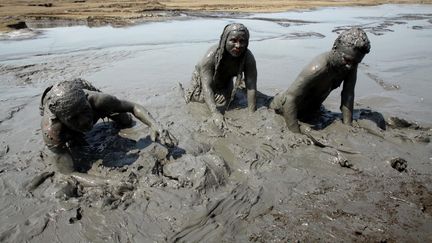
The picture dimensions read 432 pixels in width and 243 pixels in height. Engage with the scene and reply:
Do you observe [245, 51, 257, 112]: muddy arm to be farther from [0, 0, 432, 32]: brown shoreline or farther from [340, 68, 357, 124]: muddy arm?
[0, 0, 432, 32]: brown shoreline

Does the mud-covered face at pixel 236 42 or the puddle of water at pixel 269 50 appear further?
the puddle of water at pixel 269 50

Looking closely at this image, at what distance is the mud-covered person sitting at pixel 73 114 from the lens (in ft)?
10.0

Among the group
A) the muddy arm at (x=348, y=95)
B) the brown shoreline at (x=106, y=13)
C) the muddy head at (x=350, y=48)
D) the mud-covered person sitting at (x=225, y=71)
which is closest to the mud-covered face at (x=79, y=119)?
the mud-covered person sitting at (x=225, y=71)

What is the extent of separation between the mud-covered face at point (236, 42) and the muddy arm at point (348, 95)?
1.28 m

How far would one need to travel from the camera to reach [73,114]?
10.1 ft

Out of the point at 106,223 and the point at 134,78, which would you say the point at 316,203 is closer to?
the point at 106,223

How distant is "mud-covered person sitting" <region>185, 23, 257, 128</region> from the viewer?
4.43 meters

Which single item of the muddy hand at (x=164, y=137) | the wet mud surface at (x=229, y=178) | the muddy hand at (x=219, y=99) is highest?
the muddy hand at (x=164, y=137)

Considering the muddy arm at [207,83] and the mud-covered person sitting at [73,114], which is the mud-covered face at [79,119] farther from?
the muddy arm at [207,83]

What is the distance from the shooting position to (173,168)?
3529 millimetres

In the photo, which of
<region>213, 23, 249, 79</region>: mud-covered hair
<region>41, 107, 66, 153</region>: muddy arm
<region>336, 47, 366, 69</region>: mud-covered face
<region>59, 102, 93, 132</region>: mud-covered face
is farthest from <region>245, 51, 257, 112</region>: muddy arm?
<region>41, 107, 66, 153</region>: muddy arm

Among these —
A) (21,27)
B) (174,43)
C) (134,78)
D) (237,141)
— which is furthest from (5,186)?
(21,27)

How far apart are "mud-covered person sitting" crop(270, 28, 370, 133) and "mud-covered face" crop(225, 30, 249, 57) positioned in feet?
2.49

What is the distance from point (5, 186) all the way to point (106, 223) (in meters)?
1.29
